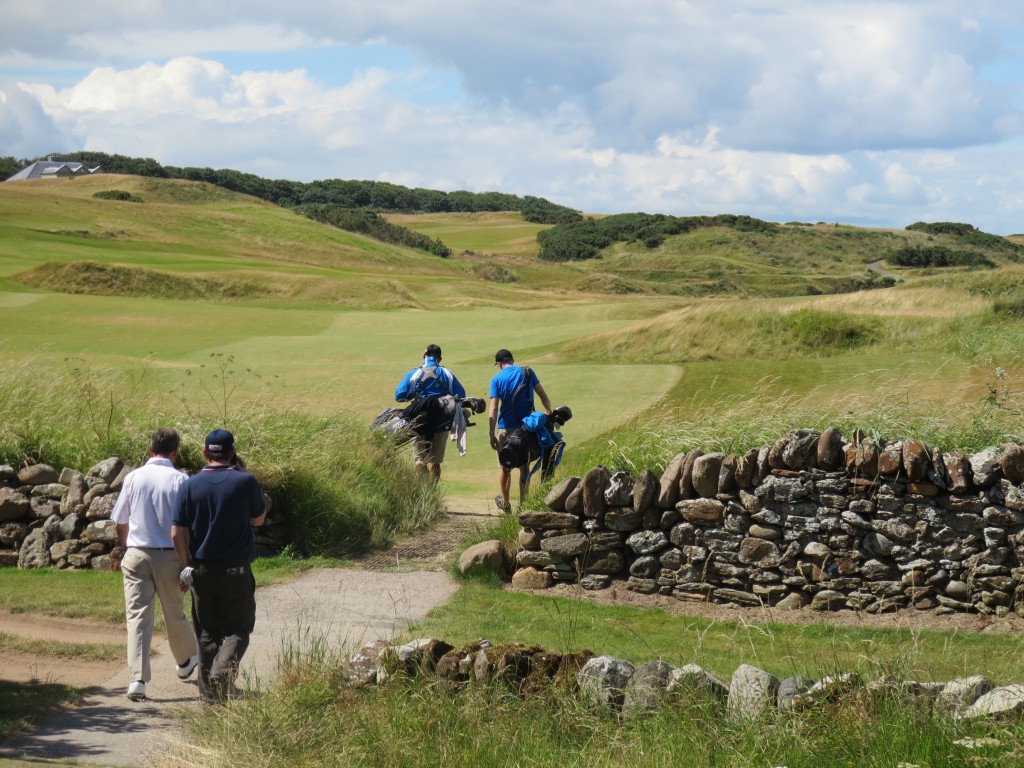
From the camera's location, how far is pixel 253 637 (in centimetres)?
859

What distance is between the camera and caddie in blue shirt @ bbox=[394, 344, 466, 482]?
14523mm

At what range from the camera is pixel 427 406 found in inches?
572

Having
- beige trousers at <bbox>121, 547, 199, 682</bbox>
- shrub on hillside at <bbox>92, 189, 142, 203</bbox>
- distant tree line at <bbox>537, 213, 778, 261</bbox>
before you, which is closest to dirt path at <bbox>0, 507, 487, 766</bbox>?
beige trousers at <bbox>121, 547, 199, 682</bbox>

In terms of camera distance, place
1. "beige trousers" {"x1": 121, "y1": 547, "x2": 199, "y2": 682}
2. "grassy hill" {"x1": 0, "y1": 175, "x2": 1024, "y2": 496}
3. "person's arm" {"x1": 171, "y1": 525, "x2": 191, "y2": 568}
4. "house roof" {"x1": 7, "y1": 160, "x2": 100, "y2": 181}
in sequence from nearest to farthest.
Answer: "person's arm" {"x1": 171, "y1": 525, "x2": 191, "y2": 568}
"beige trousers" {"x1": 121, "y1": 547, "x2": 199, "y2": 682}
"grassy hill" {"x1": 0, "y1": 175, "x2": 1024, "y2": 496}
"house roof" {"x1": 7, "y1": 160, "x2": 100, "y2": 181}

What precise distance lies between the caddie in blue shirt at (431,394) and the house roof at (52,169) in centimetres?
10822

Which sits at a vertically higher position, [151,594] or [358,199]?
[358,199]

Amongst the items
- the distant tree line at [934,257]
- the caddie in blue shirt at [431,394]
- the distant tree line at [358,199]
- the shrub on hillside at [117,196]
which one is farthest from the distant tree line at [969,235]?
the caddie in blue shirt at [431,394]

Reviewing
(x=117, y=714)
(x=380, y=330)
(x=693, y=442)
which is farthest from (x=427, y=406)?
(x=380, y=330)

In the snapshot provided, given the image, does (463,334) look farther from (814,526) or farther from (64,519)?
(814,526)

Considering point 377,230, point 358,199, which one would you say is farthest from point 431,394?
point 358,199

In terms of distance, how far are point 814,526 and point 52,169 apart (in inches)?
4713

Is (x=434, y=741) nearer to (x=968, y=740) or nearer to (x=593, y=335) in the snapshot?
(x=968, y=740)

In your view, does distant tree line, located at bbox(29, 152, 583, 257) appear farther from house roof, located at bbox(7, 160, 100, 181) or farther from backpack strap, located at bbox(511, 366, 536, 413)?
backpack strap, located at bbox(511, 366, 536, 413)

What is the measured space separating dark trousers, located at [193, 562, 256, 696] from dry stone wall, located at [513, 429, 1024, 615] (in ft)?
12.1
